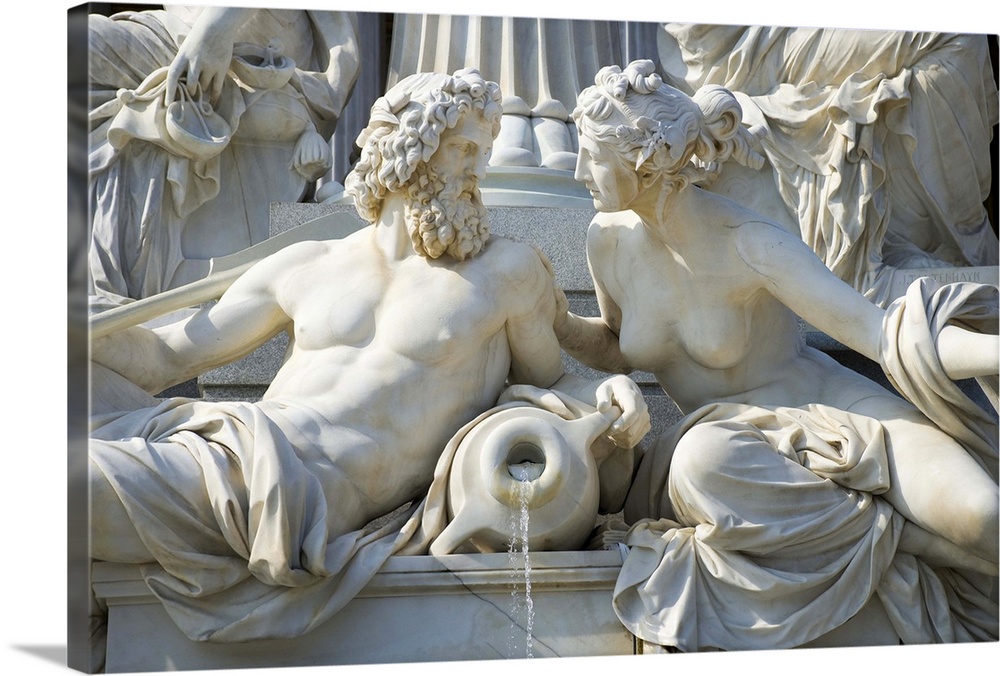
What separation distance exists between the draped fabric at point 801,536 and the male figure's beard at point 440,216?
97cm

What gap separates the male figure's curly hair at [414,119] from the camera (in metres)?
6.39

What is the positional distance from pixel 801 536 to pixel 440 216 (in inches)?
61.0

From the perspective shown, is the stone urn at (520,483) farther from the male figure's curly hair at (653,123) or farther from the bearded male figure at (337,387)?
the male figure's curly hair at (653,123)

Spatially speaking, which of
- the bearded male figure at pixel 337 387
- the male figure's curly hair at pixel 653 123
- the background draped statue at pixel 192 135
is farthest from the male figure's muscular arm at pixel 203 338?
the background draped statue at pixel 192 135

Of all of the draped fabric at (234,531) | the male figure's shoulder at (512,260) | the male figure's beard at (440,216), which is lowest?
the draped fabric at (234,531)

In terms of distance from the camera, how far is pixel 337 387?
636cm

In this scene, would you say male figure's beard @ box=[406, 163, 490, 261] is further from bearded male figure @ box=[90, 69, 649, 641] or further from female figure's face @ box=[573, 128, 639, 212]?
female figure's face @ box=[573, 128, 639, 212]

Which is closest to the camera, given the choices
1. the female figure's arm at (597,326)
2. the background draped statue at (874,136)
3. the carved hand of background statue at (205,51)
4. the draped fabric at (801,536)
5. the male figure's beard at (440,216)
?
the draped fabric at (801,536)

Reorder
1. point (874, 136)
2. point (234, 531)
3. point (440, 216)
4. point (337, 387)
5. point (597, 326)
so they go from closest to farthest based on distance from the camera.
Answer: point (234, 531), point (337, 387), point (440, 216), point (597, 326), point (874, 136)

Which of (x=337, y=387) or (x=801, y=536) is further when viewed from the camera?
(x=337, y=387)

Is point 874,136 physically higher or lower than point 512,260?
higher

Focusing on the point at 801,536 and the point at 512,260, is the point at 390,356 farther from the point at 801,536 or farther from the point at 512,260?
the point at 801,536

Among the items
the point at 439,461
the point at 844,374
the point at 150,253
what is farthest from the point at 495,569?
the point at 150,253

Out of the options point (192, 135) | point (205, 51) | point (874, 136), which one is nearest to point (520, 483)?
point (192, 135)
